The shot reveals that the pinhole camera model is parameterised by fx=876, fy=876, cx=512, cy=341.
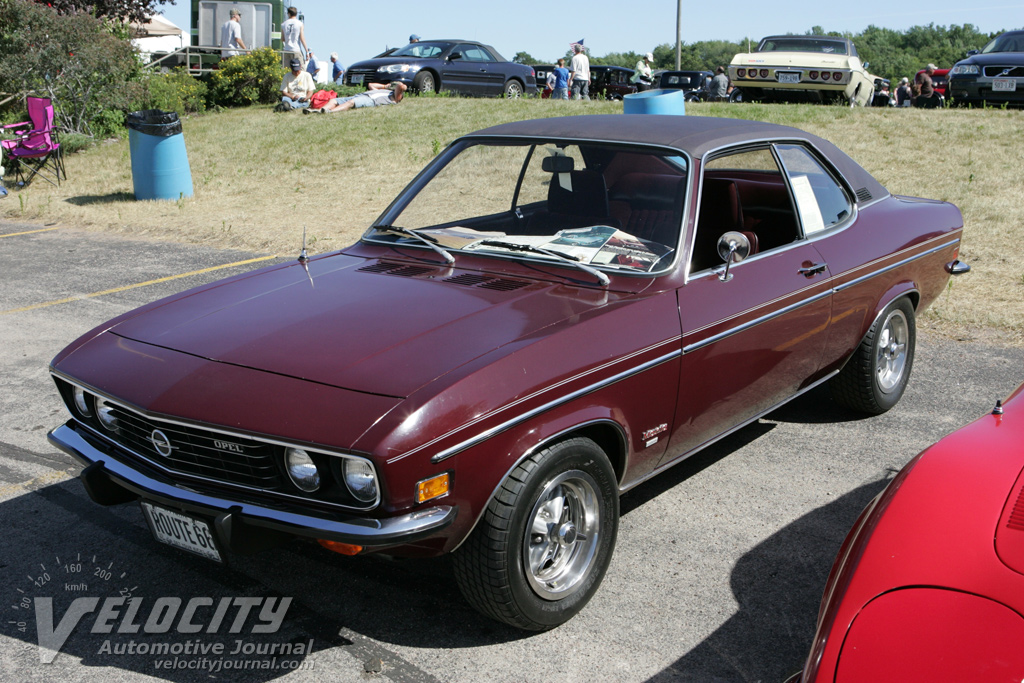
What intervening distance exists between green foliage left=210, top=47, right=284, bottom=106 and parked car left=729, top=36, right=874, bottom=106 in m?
10.4

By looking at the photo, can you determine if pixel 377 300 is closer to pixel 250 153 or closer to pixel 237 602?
pixel 237 602

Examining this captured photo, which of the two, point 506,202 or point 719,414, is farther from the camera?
point 506,202

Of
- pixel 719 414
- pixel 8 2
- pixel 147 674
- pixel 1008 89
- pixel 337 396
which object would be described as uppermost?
pixel 8 2

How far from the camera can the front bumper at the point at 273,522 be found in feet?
8.23

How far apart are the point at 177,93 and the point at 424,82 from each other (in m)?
5.36

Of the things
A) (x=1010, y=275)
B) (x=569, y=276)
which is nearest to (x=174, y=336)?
(x=569, y=276)

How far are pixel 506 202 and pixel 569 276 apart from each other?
888 mm

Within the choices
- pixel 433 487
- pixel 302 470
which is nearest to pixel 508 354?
pixel 433 487

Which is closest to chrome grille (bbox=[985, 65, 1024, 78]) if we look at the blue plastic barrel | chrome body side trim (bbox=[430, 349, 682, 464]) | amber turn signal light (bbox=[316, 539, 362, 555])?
the blue plastic barrel

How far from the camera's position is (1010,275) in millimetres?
7590

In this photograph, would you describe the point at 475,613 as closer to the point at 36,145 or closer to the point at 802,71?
the point at 36,145

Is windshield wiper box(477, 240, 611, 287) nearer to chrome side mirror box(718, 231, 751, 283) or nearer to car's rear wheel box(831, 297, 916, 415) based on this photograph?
chrome side mirror box(718, 231, 751, 283)

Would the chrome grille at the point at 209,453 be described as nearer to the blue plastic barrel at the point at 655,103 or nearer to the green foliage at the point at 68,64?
the blue plastic barrel at the point at 655,103

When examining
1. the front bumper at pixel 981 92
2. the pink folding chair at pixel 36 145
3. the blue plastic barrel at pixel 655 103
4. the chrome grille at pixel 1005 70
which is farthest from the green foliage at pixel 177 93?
the chrome grille at pixel 1005 70
